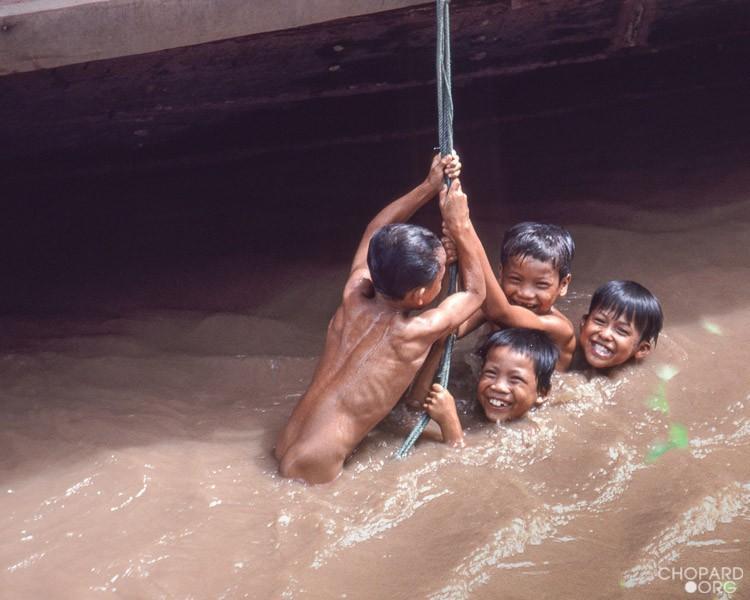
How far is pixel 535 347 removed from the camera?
3375mm

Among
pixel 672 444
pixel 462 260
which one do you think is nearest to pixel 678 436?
pixel 672 444

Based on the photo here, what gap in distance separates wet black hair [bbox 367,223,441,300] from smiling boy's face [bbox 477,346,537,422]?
47cm

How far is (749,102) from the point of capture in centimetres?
558

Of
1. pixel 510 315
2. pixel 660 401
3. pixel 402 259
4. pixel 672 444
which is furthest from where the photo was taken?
pixel 660 401

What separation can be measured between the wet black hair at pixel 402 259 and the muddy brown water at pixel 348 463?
0.61 meters

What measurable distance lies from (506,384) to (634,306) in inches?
25.7

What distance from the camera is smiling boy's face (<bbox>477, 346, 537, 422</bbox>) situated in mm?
3346

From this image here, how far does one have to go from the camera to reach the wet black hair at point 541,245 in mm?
3480

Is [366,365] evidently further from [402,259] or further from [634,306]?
[634,306]

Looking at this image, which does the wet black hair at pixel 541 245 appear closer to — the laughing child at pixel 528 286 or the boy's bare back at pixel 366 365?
the laughing child at pixel 528 286

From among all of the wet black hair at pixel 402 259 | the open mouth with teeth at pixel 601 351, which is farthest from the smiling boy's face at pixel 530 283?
the wet black hair at pixel 402 259

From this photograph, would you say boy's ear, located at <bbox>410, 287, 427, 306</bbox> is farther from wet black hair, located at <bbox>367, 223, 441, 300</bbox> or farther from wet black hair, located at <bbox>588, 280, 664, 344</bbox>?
wet black hair, located at <bbox>588, 280, 664, 344</bbox>

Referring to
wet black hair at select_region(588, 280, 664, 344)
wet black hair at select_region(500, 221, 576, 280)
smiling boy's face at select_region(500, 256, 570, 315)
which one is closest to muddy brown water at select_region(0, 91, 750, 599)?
wet black hair at select_region(588, 280, 664, 344)

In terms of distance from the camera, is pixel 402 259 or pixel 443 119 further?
pixel 443 119
